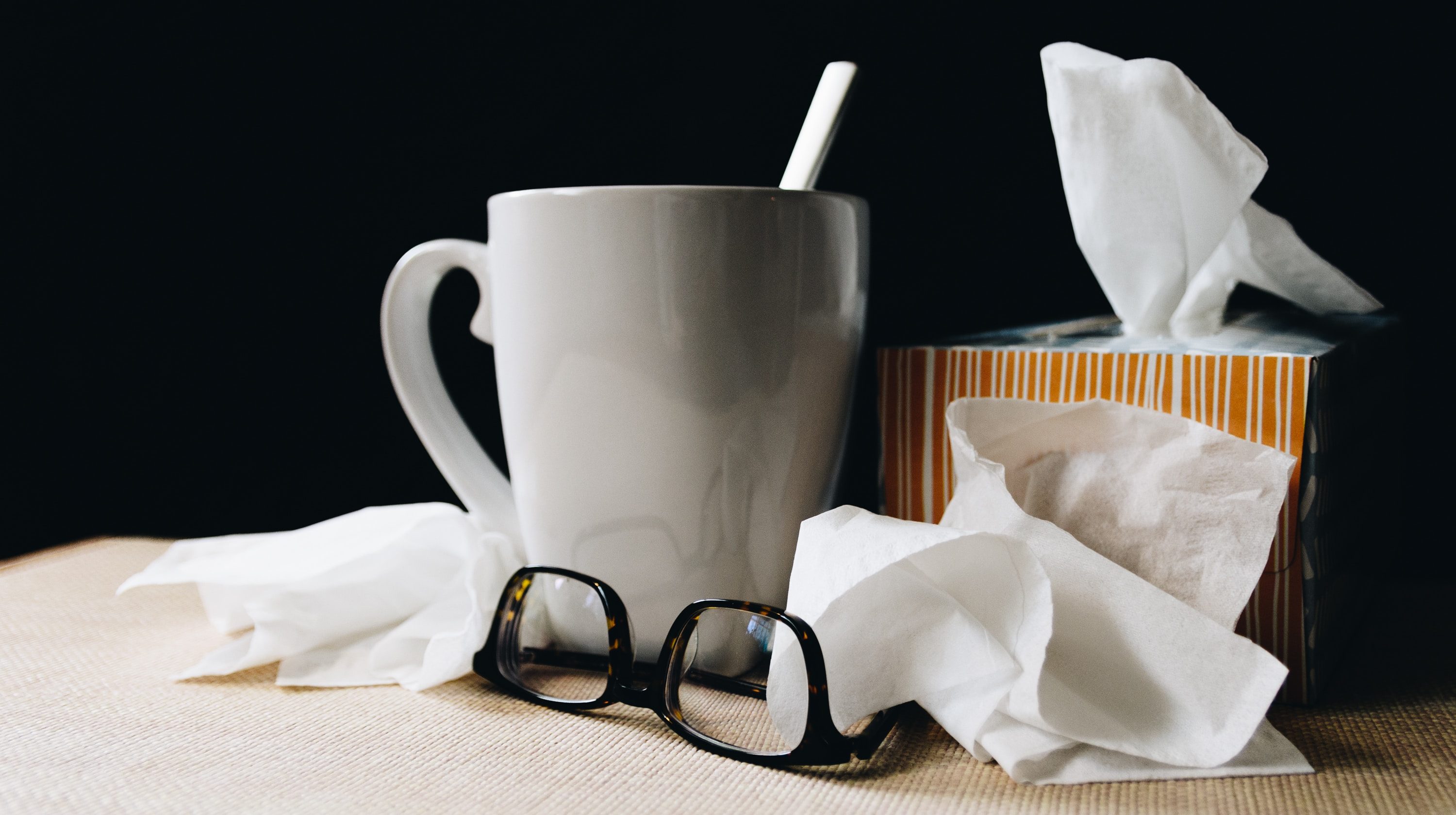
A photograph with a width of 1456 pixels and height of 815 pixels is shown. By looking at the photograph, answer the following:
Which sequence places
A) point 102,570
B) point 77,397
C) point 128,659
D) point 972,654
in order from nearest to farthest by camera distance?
1. point 972,654
2. point 128,659
3. point 102,570
4. point 77,397

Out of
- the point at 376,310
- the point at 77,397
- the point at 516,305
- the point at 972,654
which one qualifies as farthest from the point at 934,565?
the point at 77,397

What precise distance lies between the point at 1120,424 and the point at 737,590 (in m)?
0.18

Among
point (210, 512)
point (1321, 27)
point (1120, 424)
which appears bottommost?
point (210, 512)

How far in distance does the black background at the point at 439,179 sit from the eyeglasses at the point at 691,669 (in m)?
0.26

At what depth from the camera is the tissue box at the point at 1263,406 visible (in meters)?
0.40

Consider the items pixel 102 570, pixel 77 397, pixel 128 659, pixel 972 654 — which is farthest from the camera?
pixel 77 397

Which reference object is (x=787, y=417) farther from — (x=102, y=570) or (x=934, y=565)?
(x=102, y=570)

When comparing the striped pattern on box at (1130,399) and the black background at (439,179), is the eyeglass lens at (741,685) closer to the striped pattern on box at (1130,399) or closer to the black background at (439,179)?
the striped pattern on box at (1130,399)

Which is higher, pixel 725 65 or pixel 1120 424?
pixel 725 65

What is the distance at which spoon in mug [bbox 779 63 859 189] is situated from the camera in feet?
1.60

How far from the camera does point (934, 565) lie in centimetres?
38

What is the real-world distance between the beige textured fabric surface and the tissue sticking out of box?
19cm

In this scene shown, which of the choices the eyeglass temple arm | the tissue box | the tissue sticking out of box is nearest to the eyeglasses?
the eyeglass temple arm

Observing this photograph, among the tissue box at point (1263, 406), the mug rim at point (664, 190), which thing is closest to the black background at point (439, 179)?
the tissue box at point (1263, 406)
